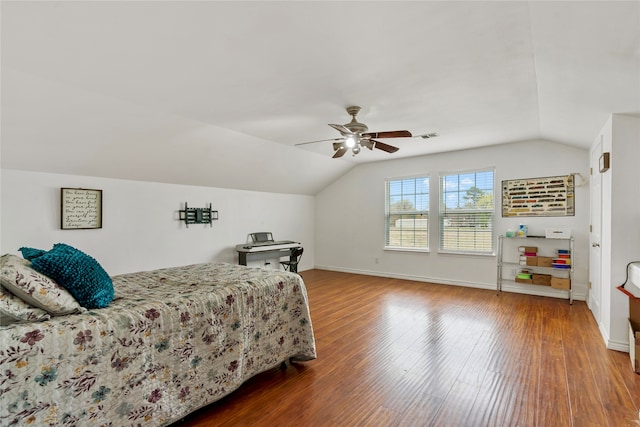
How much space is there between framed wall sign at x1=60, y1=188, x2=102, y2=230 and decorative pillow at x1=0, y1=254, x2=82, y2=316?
2.70 m

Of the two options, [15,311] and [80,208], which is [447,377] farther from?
[80,208]

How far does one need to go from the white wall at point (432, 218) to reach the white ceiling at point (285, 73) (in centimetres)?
55

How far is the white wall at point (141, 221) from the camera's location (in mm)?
3664

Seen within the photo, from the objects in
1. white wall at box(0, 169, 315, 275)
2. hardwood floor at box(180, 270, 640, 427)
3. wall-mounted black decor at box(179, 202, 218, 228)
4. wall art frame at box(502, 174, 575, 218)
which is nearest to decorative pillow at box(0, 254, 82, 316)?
hardwood floor at box(180, 270, 640, 427)

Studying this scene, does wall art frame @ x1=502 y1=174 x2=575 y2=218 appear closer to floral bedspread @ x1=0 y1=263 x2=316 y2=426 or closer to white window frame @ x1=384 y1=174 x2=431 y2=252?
white window frame @ x1=384 y1=174 x2=431 y2=252

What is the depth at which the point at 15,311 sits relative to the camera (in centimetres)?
152

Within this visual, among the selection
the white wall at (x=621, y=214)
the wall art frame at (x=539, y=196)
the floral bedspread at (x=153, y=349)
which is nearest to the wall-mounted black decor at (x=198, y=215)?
the floral bedspread at (x=153, y=349)

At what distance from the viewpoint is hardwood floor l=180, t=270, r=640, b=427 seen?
204 cm

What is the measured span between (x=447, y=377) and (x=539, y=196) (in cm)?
374

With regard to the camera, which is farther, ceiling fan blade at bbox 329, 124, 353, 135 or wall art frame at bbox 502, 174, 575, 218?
wall art frame at bbox 502, 174, 575, 218

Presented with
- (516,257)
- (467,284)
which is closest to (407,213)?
(467,284)

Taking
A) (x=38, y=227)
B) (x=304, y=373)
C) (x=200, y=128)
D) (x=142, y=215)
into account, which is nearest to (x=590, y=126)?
(x=304, y=373)

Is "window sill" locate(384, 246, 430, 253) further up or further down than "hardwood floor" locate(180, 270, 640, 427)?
further up

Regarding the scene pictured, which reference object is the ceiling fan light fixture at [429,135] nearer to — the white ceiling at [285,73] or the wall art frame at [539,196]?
the white ceiling at [285,73]
